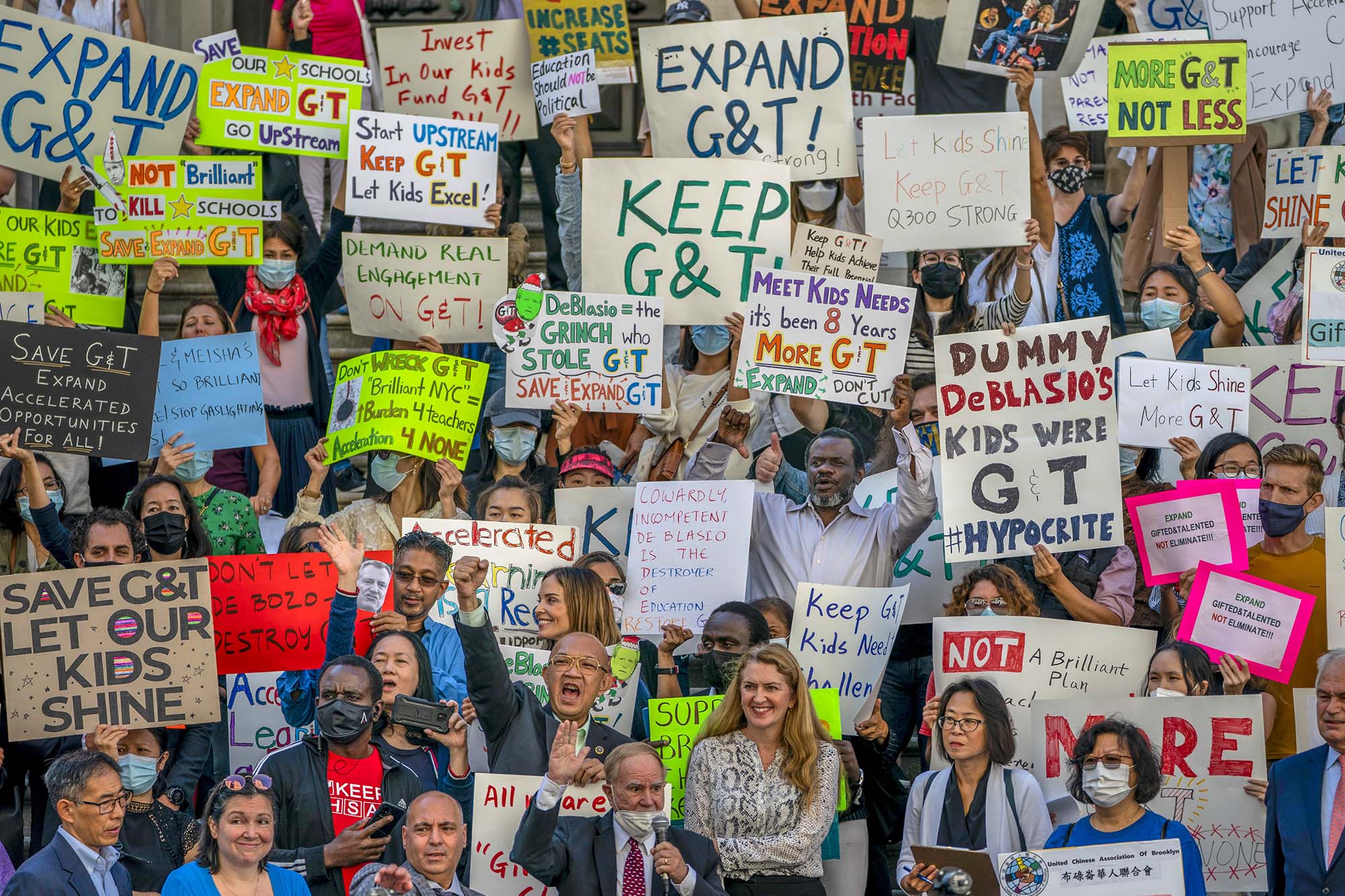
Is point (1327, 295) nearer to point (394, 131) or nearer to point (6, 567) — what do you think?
point (394, 131)

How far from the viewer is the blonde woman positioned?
21.3ft

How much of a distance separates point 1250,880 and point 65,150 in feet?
22.1

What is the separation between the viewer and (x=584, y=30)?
10391mm

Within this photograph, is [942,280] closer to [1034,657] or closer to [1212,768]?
[1034,657]

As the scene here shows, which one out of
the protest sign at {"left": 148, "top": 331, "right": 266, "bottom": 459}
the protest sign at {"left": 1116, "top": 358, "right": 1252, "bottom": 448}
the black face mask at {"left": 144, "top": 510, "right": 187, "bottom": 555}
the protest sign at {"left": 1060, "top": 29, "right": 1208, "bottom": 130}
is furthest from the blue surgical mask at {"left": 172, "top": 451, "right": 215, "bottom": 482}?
the protest sign at {"left": 1060, "top": 29, "right": 1208, "bottom": 130}

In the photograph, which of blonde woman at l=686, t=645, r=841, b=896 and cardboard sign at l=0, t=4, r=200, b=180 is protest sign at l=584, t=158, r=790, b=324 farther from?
blonde woman at l=686, t=645, r=841, b=896

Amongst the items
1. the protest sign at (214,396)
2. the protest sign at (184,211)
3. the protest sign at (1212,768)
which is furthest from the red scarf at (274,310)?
the protest sign at (1212,768)

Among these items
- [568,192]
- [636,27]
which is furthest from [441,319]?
[636,27]

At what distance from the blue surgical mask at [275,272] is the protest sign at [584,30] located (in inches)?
70.3

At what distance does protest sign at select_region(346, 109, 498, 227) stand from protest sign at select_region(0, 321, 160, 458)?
6.58 ft

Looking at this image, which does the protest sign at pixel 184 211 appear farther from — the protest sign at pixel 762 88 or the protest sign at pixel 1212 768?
the protest sign at pixel 1212 768

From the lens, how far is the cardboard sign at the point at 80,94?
33.1ft

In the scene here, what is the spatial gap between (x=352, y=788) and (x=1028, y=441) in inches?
125

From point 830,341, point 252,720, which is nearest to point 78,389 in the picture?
point 252,720
